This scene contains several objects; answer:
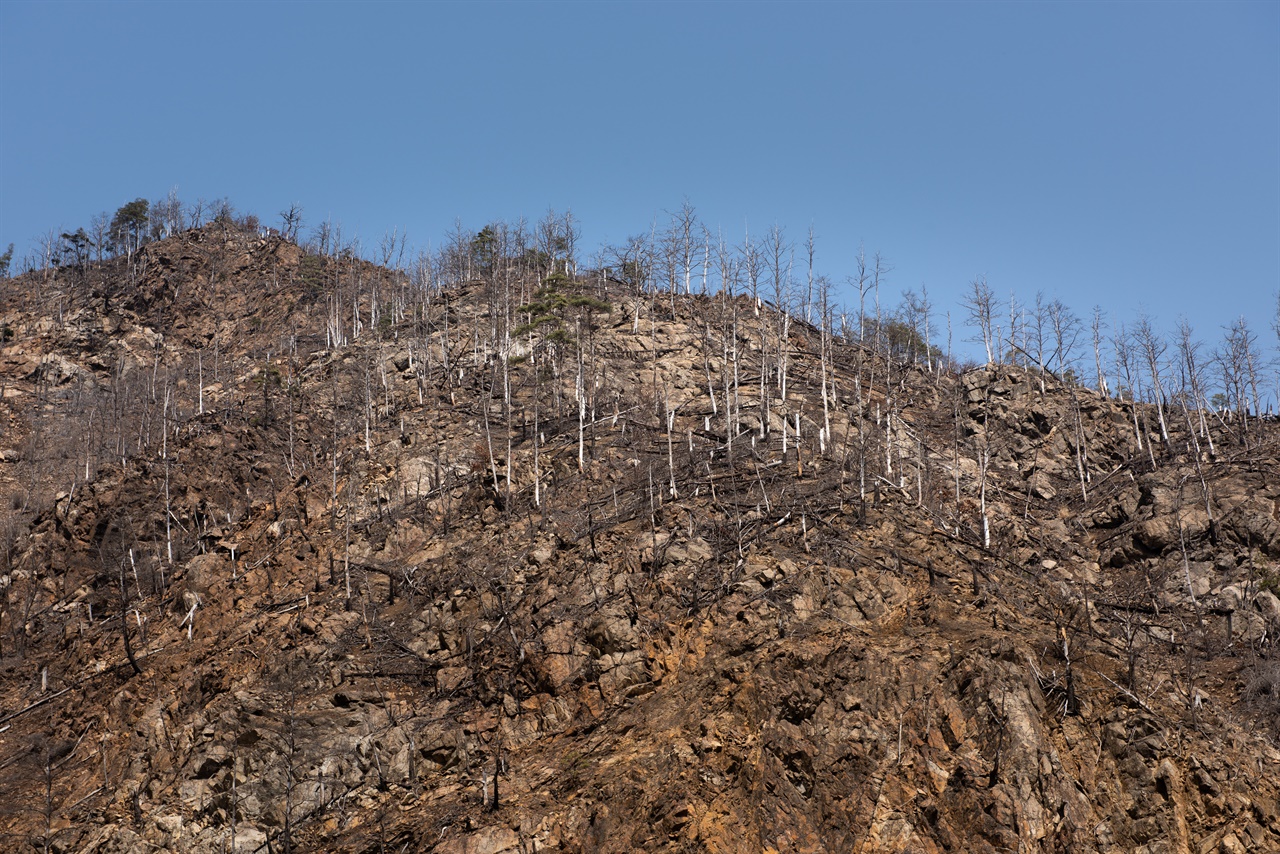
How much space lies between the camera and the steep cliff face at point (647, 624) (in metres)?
20.9

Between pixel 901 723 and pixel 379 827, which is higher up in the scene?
pixel 901 723

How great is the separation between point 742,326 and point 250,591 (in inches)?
1323

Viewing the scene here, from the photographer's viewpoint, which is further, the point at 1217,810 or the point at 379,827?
the point at 379,827

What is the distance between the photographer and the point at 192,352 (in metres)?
72.7

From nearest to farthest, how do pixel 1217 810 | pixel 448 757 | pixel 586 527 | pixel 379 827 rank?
1. pixel 1217 810
2. pixel 379 827
3. pixel 448 757
4. pixel 586 527

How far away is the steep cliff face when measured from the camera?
20.9 metres

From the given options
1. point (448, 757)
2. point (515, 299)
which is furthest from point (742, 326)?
point (448, 757)

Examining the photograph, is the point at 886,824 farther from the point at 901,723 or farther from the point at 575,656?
the point at 575,656

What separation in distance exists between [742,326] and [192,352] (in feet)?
150

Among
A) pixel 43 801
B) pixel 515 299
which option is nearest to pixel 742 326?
pixel 515 299

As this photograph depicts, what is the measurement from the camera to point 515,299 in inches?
2486

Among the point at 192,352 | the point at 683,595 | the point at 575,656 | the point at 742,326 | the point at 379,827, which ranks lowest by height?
the point at 379,827

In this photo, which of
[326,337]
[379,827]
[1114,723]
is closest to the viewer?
[1114,723]

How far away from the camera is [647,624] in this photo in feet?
85.4
